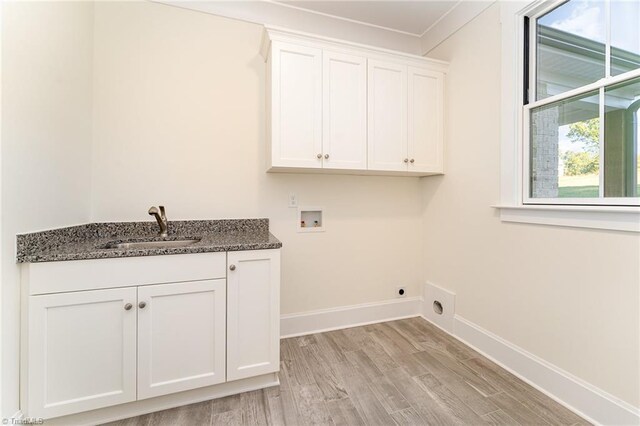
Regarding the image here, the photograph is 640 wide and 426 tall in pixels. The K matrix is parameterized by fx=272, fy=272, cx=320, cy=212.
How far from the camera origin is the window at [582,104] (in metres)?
1.31

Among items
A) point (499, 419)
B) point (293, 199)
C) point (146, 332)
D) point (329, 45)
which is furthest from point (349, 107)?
point (499, 419)

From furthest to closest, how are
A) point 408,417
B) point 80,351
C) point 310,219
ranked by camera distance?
point 310,219 → point 408,417 → point 80,351

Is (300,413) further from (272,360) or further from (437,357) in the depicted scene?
(437,357)

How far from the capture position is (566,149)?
1.58 m

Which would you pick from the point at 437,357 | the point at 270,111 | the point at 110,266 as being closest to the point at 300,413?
the point at 437,357

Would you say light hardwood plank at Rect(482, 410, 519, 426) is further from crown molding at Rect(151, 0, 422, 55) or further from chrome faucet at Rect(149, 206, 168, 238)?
crown molding at Rect(151, 0, 422, 55)

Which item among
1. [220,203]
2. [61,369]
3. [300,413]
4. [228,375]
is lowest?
[300,413]

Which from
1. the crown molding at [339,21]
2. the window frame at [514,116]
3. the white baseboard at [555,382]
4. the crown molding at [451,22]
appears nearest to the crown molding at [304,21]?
the crown molding at [339,21]

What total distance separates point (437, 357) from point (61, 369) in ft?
7.10

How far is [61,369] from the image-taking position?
4.18 feet

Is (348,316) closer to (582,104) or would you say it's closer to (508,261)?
(508,261)

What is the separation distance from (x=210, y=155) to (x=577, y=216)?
232cm

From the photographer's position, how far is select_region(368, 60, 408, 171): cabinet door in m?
2.08

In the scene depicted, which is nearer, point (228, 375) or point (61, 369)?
point (61, 369)
